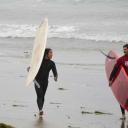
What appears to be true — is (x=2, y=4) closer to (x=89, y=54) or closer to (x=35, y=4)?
(x=35, y=4)

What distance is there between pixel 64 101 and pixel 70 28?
2034cm

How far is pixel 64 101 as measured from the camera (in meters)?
10.0

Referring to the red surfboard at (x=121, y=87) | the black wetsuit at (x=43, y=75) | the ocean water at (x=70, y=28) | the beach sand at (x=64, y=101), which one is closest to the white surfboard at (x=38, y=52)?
the black wetsuit at (x=43, y=75)

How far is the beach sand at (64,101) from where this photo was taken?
8.31 meters

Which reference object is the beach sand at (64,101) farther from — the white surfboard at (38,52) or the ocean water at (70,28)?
the ocean water at (70,28)

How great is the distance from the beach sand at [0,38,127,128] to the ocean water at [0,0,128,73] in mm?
1812

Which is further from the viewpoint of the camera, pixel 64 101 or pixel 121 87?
pixel 64 101

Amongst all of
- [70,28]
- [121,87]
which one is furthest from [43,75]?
[70,28]

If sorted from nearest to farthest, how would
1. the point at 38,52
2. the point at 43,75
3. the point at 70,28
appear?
the point at 38,52 < the point at 43,75 < the point at 70,28

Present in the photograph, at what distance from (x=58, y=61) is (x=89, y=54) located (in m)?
2.51

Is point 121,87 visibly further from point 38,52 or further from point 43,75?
point 38,52

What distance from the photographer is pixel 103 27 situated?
98.0ft

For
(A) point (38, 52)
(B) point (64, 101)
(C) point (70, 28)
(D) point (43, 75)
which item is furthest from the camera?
(C) point (70, 28)

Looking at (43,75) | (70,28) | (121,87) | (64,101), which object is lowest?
(70,28)
